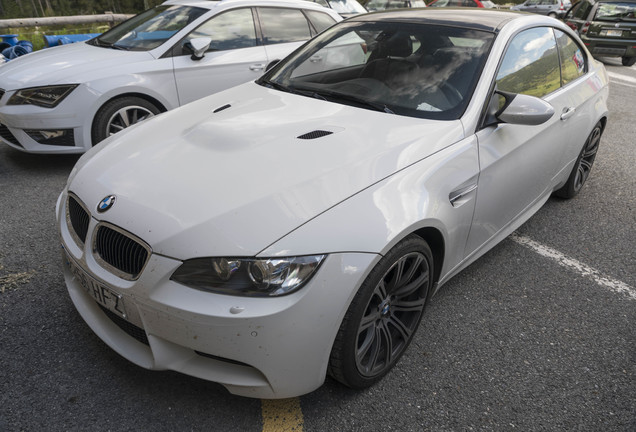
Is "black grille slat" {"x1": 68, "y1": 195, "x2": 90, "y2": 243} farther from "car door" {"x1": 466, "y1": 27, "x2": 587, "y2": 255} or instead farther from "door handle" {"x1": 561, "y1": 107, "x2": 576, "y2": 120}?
"door handle" {"x1": 561, "y1": 107, "x2": 576, "y2": 120}

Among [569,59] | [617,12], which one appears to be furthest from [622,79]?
[569,59]

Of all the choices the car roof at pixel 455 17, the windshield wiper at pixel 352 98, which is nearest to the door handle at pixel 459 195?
the windshield wiper at pixel 352 98

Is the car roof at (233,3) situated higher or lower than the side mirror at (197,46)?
higher

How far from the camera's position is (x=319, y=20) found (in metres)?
5.69

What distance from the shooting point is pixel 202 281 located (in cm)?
179

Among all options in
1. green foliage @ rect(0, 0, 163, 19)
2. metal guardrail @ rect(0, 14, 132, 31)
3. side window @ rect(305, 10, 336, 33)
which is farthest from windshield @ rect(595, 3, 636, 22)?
green foliage @ rect(0, 0, 163, 19)

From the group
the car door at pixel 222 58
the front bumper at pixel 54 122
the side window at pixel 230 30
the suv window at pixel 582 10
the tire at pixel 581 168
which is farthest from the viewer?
the suv window at pixel 582 10

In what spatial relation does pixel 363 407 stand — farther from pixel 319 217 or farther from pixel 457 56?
pixel 457 56

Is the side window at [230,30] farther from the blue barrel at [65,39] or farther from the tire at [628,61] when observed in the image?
the tire at [628,61]

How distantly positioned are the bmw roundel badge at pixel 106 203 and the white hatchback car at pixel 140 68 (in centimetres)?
260

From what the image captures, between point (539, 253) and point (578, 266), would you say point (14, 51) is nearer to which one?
point (539, 253)

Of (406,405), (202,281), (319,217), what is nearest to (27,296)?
(202,281)

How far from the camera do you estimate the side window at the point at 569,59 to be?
11.5 ft

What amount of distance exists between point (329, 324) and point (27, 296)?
1880 millimetres
